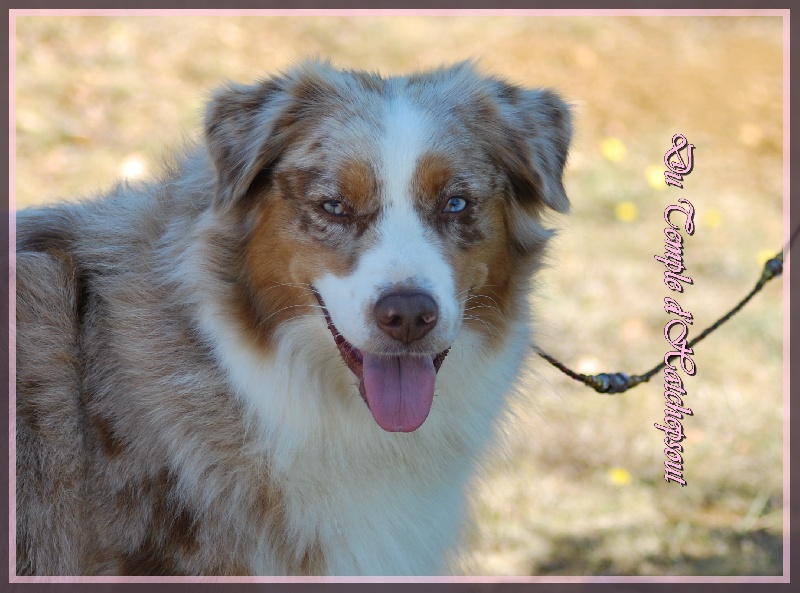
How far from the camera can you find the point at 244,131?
340 cm

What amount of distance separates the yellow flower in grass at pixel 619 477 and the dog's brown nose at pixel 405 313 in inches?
114

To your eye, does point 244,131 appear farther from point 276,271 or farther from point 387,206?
point 387,206

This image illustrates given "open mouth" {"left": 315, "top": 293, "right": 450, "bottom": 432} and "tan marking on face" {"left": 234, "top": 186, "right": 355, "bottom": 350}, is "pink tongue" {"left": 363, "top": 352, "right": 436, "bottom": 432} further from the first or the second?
"tan marking on face" {"left": 234, "top": 186, "right": 355, "bottom": 350}

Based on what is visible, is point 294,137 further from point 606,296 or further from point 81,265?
point 606,296

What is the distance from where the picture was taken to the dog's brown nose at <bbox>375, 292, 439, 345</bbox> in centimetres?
296

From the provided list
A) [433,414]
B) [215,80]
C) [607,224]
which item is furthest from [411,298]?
[215,80]

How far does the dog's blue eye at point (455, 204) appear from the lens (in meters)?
3.29

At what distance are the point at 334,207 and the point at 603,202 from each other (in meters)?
6.05

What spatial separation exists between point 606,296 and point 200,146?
177 inches

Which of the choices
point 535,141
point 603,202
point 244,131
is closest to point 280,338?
point 244,131

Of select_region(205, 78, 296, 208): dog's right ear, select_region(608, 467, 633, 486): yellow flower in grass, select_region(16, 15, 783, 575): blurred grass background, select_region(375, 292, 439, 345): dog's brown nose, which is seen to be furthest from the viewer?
select_region(608, 467, 633, 486): yellow flower in grass

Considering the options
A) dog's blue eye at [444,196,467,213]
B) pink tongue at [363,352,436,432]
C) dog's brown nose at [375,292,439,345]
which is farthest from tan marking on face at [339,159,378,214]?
pink tongue at [363,352,436,432]

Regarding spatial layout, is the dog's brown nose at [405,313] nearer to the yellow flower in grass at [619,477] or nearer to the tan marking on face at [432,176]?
the tan marking on face at [432,176]

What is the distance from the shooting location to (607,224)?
8.57m
